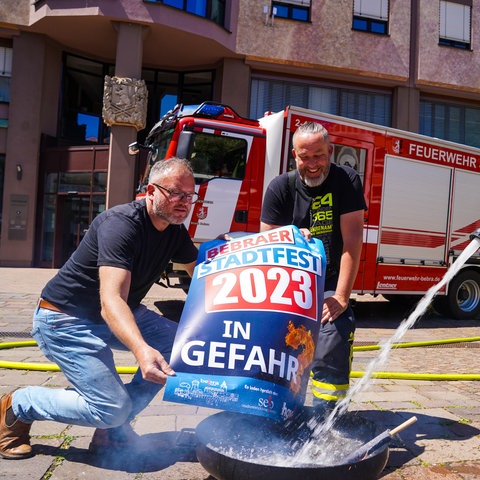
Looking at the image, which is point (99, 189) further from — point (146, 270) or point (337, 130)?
point (146, 270)

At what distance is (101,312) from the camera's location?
2.42 m

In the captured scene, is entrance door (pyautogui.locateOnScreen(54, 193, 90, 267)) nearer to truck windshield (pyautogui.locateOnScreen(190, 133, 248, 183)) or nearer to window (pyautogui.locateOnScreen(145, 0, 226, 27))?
window (pyautogui.locateOnScreen(145, 0, 226, 27))

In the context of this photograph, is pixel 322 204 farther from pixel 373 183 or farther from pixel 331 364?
pixel 373 183

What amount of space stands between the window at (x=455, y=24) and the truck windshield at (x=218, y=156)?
14036mm

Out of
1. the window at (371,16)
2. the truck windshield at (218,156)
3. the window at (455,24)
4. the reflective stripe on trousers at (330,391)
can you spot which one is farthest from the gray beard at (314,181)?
the window at (455,24)

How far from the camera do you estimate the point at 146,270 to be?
2.78 m

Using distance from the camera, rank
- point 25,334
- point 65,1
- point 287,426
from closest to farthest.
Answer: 1. point 287,426
2. point 25,334
3. point 65,1

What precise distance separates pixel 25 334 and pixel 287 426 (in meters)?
4.43

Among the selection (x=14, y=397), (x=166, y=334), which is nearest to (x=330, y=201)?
(x=166, y=334)

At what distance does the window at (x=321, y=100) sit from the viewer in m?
16.8

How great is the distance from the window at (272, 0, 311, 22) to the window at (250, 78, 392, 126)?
2210 millimetres

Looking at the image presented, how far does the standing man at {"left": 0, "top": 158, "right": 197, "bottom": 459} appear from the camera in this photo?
246 centimetres

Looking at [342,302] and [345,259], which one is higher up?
[345,259]

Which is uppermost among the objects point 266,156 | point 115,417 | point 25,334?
point 266,156
